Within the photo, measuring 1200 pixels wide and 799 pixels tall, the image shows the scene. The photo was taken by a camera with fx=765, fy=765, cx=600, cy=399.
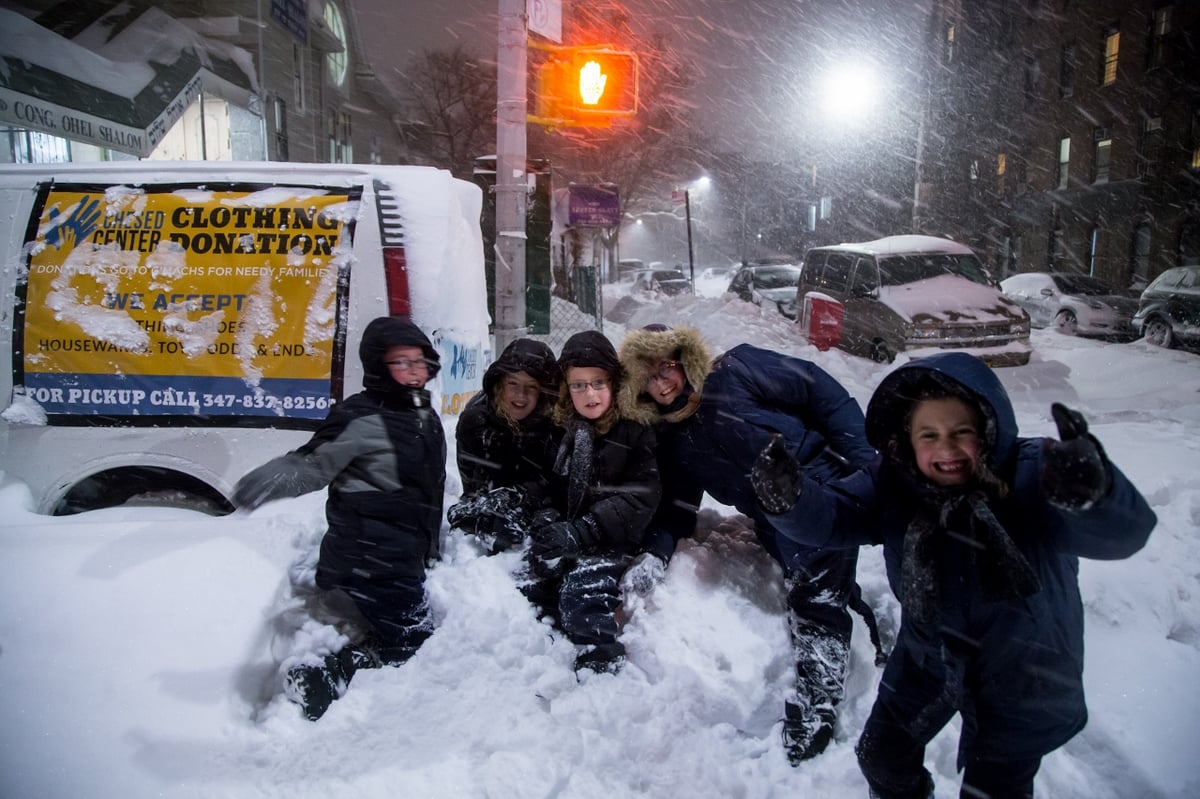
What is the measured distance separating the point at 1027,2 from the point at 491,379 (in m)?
36.4

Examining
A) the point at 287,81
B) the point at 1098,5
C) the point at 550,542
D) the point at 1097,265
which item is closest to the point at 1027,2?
the point at 1098,5

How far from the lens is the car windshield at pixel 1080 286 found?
17375 millimetres

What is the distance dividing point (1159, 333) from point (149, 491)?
15678mm

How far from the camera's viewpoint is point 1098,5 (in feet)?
87.5

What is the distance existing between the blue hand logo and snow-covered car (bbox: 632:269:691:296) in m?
25.6

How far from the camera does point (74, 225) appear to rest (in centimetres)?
367

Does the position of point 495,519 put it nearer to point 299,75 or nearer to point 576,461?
point 576,461

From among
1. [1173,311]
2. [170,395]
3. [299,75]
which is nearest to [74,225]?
[170,395]

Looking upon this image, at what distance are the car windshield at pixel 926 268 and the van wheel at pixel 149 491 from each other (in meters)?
9.99

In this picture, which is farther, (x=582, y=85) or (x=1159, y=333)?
(x=1159, y=333)

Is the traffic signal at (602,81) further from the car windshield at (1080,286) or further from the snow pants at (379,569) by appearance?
the car windshield at (1080,286)

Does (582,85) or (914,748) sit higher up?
(582,85)

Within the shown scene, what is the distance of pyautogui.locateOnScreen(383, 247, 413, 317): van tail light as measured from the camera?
3633mm

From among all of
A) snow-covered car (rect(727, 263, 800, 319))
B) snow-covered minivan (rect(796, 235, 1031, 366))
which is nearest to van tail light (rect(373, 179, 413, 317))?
snow-covered minivan (rect(796, 235, 1031, 366))
